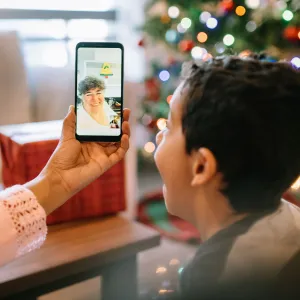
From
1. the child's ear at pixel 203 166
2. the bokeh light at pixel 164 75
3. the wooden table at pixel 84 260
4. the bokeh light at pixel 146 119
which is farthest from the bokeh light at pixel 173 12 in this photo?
the child's ear at pixel 203 166

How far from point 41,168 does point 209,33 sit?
118 centimetres

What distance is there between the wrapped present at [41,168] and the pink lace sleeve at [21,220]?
360mm

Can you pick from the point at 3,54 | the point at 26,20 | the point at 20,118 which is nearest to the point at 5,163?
the point at 20,118

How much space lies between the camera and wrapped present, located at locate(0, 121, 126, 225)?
123 centimetres

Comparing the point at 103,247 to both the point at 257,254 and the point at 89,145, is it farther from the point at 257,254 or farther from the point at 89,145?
the point at 257,254

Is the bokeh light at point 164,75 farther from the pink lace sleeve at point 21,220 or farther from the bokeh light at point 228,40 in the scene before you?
the pink lace sleeve at point 21,220

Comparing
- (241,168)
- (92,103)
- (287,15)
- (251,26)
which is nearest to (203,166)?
(241,168)

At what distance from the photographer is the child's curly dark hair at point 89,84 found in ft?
2.87

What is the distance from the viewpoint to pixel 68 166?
0.92 meters

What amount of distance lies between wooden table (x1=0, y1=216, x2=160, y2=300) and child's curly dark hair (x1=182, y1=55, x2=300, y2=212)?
53cm

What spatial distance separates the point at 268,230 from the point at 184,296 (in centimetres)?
14

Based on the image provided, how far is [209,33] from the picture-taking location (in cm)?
213

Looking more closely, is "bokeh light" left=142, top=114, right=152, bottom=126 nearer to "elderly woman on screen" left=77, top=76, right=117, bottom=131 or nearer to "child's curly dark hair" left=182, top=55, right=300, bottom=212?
"elderly woman on screen" left=77, top=76, right=117, bottom=131

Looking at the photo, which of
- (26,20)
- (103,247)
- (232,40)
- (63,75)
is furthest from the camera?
(26,20)
